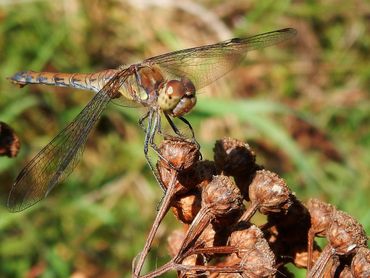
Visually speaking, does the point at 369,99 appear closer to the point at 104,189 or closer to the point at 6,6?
the point at 104,189

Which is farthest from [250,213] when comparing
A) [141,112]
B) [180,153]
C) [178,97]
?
[141,112]

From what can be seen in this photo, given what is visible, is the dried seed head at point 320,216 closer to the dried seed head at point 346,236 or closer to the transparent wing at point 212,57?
the dried seed head at point 346,236

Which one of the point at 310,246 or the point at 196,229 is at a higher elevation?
the point at 196,229

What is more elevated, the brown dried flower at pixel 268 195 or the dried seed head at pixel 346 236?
the brown dried flower at pixel 268 195

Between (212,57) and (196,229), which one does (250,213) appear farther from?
(212,57)

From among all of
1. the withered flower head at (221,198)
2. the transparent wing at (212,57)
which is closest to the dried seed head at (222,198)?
the withered flower head at (221,198)
